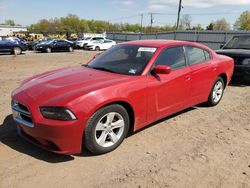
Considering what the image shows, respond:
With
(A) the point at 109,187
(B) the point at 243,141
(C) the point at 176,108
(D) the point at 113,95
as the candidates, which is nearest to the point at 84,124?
(D) the point at 113,95

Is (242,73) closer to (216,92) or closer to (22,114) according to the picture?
(216,92)

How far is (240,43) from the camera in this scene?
9227 millimetres

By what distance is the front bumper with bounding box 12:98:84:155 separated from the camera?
129 inches

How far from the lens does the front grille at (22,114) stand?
348cm

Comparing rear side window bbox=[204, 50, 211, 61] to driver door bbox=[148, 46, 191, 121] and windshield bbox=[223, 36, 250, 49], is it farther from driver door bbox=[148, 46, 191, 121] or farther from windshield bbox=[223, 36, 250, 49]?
windshield bbox=[223, 36, 250, 49]

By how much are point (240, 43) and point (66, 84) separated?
24.2 ft

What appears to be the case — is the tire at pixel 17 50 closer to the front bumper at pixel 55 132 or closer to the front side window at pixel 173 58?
the front side window at pixel 173 58

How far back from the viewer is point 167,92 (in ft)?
14.6

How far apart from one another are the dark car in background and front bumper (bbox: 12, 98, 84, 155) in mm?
20808

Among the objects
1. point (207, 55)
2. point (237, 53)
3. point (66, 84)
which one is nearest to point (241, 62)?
point (237, 53)

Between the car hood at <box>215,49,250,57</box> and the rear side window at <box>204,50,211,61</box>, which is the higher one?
the rear side window at <box>204,50,211,61</box>

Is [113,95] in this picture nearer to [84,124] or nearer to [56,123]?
[84,124]

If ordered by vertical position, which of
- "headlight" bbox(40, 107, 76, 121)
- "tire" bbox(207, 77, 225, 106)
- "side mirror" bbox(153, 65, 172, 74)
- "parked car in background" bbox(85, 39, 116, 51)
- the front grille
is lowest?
"parked car in background" bbox(85, 39, 116, 51)

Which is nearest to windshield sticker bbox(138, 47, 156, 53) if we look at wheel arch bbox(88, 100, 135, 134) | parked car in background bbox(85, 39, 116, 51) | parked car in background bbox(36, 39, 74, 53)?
wheel arch bbox(88, 100, 135, 134)
